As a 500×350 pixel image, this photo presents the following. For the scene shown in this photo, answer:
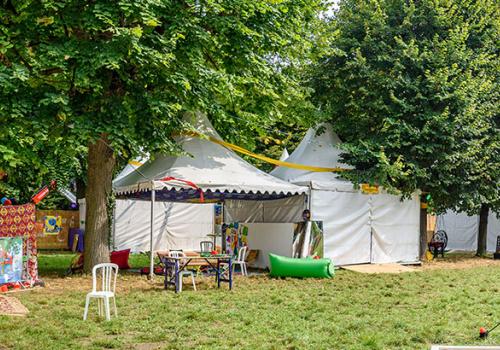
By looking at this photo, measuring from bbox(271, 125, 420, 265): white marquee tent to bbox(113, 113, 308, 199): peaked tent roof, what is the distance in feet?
2.93

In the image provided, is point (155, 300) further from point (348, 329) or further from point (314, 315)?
point (348, 329)

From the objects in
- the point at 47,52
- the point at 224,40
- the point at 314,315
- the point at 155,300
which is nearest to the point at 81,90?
the point at 47,52

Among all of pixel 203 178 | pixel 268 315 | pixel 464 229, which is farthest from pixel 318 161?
pixel 464 229

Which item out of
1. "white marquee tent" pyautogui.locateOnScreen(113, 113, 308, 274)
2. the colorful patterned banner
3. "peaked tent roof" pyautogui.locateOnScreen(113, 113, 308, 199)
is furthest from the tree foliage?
the colorful patterned banner

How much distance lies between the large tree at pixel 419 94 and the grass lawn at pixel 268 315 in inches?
159

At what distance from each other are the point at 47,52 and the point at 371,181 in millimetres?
8515

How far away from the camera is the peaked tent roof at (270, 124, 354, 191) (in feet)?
47.4

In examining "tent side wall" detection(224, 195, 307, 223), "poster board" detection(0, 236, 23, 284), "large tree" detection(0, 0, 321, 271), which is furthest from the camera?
"tent side wall" detection(224, 195, 307, 223)

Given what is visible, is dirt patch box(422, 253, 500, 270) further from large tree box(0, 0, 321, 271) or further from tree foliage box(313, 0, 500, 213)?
large tree box(0, 0, 321, 271)

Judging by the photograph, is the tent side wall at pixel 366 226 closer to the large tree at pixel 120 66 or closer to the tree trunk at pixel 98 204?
the large tree at pixel 120 66

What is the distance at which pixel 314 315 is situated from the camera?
806 cm

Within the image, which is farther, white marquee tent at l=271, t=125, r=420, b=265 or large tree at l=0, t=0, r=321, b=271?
white marquee tent at l=271, t=125, r=420, b=265

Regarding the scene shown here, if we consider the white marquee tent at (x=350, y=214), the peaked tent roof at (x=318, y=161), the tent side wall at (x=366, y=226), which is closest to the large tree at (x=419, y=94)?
the peaked tent roof at (x=318, y=161)

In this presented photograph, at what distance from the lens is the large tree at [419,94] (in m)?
15.1
